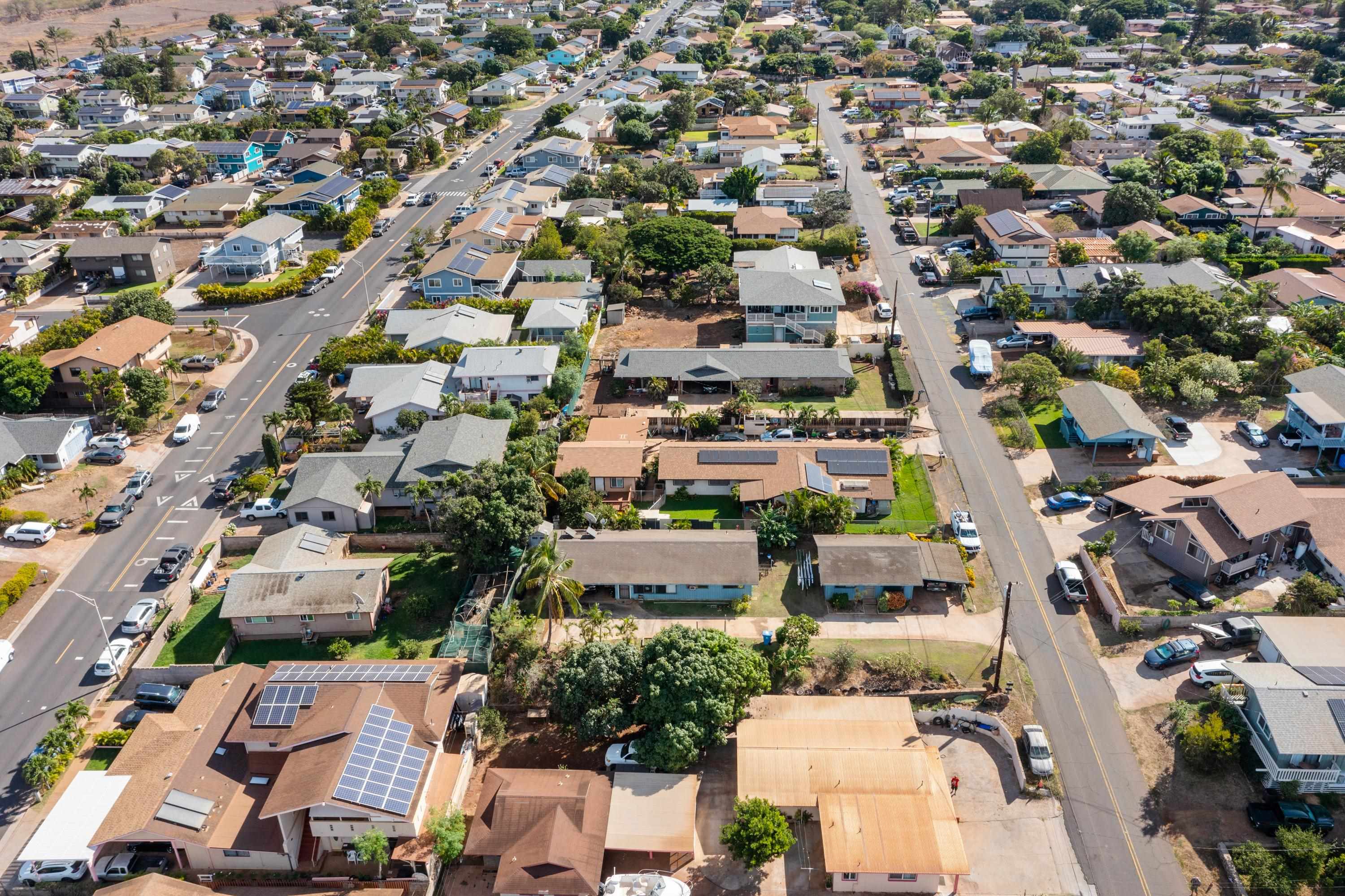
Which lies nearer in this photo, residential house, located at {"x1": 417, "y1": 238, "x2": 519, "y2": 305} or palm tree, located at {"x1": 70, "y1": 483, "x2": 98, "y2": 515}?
palm tree, located at {"x1": 70, "y1": 483, "x2": 98, "y2": 515}

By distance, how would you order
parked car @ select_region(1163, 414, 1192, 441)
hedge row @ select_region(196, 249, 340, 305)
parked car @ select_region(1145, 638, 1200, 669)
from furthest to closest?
hedge row @ select_region(196, 249, 340, 305), parked car @ select_region(1163, 414, 1192, 441), parked car @ select_region(1145, 638, 1200, 669)

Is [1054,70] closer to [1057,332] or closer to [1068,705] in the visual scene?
[1057,332]

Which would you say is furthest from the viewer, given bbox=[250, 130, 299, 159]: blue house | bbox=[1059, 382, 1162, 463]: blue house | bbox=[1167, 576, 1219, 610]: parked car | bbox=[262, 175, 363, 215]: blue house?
bbox=[250, 130, 299, 159]: blue house

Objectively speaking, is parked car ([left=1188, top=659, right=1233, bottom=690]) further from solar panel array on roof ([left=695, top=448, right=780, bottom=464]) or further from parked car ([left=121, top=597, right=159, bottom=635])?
parked car ([left=121, top=597, right=159, bottom=635])

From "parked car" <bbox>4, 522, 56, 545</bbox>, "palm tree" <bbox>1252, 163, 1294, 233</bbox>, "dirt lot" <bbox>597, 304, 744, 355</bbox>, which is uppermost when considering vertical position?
"palm tree" <bbox>1252, 163, 1294, 233</bbox>

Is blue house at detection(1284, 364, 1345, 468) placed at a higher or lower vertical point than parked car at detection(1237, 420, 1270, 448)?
higher

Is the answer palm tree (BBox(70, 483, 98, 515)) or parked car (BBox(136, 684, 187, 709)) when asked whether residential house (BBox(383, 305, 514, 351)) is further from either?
parked car (BBox(136, 684, 187, 709))

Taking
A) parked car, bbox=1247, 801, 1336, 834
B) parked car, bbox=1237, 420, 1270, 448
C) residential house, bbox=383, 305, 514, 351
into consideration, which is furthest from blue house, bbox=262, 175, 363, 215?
parked car, bbox=1247, 801, 1336, 834
